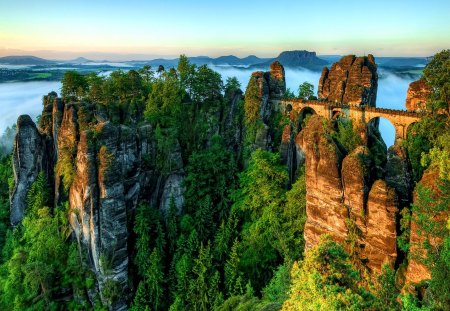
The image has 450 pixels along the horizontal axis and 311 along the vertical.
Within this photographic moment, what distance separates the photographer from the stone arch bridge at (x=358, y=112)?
3725cm

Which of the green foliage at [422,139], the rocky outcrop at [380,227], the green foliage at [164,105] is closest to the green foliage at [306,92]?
the green foliage at [164,105]

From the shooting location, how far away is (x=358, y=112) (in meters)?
41.8

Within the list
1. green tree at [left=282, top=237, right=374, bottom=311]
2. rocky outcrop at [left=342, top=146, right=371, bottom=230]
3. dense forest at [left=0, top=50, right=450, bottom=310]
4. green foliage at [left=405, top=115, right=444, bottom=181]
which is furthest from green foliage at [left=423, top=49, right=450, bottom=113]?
green tree at [left=282, top=237, right=374, bottom=311]

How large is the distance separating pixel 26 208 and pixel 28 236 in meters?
4.42

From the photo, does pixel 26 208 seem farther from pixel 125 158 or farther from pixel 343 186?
pixel 343 186

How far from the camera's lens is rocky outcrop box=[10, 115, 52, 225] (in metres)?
39.1

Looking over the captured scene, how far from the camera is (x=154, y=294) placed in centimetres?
3155

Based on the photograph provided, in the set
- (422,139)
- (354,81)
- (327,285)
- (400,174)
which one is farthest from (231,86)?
(327,285)

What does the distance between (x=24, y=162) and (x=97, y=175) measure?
43.5ft

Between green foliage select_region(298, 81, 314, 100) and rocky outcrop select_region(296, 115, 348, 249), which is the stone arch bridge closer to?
green foliage select_region(298, 81, 314, 100)

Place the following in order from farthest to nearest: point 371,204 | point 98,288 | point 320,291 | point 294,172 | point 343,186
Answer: point 294,172 → point 98,288 → point 343,186 → point 371,204 → point 320,291

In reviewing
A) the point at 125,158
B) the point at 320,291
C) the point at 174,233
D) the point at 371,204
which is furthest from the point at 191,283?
the point at 320,291

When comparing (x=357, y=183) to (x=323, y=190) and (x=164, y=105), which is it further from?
(x=164, y=105)

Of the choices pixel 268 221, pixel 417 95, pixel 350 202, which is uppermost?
pixel 417 95
